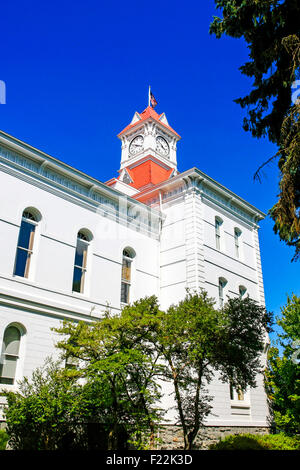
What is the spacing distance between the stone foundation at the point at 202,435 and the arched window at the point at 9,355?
6.05 m

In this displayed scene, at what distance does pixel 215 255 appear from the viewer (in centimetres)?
2256

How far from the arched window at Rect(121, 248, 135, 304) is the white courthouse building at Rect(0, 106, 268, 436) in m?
0.05

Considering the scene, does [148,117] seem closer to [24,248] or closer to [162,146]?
[162,146]

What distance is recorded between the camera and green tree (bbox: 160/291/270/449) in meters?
12.3

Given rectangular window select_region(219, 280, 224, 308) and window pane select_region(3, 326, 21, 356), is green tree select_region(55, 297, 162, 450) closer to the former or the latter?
window pane select_region(3, 326, 21, 356)

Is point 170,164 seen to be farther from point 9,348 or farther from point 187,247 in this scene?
point 9,348

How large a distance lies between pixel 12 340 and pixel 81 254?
5318 mm

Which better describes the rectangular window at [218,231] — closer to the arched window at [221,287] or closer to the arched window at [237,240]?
Answer: the arched window at [237,240]

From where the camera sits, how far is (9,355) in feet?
47.5

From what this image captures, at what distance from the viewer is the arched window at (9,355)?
14177mm

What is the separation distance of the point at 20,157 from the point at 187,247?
31.8 ft

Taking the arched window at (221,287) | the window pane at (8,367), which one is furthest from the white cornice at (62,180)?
the window pane at (8,367)
